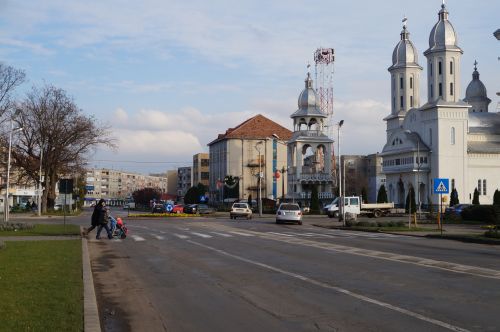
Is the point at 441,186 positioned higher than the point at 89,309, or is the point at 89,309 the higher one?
the point at 441,186

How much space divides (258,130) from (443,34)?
53664 mm

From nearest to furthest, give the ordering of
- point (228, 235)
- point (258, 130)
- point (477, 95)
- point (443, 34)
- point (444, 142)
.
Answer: point (228, 235), point (444, 142), point (443, 34), point (477, 95), point (258, 130)

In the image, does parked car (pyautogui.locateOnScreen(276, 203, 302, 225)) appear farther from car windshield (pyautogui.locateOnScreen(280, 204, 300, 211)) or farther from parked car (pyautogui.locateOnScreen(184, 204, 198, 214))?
parked car (pyautogui.locateOnScreen(184, 204, 198, 214))

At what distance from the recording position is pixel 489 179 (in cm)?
9425

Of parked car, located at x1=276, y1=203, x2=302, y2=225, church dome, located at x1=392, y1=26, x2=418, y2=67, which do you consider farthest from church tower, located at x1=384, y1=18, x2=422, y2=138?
parked car, located at x1=276, y1=203, x2=302, y2=225

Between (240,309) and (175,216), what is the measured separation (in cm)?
5274

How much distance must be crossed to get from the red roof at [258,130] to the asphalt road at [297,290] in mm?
116671

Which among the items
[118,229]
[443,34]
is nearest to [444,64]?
[443,34]

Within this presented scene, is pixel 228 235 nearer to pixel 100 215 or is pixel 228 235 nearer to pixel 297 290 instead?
pixel 100 215

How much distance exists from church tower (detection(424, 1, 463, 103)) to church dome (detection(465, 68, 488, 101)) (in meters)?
24.5

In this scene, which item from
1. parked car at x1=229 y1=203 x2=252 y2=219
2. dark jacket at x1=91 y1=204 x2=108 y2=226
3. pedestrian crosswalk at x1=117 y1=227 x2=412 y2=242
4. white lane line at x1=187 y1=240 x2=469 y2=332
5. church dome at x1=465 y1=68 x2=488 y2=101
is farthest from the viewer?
church dome at x1=465 y1=68 x2=488 y2=101

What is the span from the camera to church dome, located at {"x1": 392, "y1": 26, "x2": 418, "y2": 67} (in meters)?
109

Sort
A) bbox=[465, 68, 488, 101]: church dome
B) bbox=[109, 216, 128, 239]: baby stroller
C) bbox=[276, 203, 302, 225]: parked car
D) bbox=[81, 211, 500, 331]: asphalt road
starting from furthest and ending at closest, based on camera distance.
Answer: bbox=[465, 68, 488, 101]: church dome < bbox=[276, 203, 302, 225]: parked car < bbox=[109, 216, 128, 239]: baby stroller < bbox=[81, 211, 500, 331]: asphalt road

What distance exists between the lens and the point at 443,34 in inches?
3787
